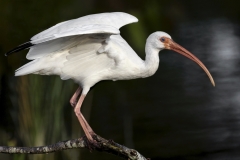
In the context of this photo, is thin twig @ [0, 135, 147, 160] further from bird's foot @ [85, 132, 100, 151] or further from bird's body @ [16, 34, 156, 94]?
bird's body @ [16, 34, 156, 94]

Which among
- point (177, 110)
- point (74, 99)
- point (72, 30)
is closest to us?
point (72, 30)

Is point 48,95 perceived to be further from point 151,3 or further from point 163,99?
point 151,3

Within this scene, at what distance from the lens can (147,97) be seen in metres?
8.35

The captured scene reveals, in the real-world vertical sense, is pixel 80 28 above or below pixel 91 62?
above

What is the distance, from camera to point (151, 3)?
12.0 m

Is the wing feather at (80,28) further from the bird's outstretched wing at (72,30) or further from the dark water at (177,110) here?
the dark water at (177,110)

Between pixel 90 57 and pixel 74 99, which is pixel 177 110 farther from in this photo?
pixel 90 57

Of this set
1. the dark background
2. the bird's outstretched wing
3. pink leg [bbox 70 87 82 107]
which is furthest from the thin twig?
the dark background

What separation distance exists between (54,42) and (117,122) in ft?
9.75

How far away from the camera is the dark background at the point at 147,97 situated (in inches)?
239

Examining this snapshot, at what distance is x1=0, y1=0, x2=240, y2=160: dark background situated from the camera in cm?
607

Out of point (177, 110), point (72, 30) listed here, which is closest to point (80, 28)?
point (72, 30)

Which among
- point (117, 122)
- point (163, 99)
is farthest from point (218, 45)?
point (117, 122)

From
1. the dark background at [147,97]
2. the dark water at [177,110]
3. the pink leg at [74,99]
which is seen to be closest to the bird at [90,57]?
the pink leg at [74,99]
